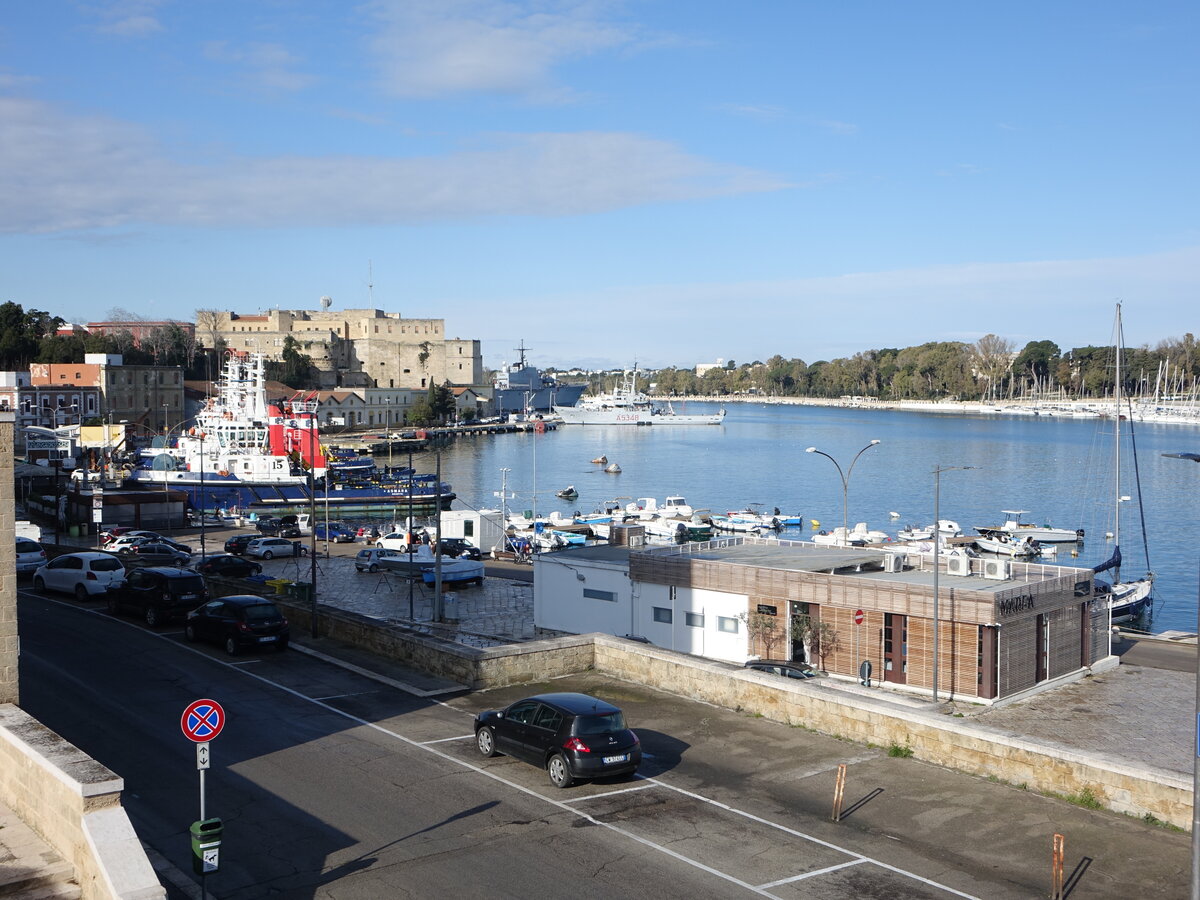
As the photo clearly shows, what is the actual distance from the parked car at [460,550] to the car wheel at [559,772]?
37.9 metres

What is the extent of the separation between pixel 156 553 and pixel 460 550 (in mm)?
14993

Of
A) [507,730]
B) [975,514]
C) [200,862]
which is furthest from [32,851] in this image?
[975,514]

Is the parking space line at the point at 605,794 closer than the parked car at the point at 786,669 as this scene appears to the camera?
Yes

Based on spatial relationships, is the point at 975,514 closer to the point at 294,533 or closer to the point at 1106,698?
the point at 294,533

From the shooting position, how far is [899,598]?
2480 cm

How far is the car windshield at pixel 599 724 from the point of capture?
13336 millimetres

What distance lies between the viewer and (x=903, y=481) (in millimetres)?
118125

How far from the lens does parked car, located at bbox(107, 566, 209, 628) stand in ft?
79.7

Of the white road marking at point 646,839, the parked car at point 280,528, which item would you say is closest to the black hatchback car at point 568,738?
the white road marking at point 646,839

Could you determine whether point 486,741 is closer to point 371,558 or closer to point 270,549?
point 371,558

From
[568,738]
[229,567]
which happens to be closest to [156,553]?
[229,567]

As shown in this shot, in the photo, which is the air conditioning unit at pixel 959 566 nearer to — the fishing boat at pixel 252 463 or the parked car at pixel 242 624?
the parked car at pixel 242 624

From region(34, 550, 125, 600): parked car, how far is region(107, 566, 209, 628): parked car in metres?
2.59

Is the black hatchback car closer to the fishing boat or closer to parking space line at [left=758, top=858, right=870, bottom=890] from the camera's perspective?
parking space line at [left=758, top=858, right=870, bottom=890]
